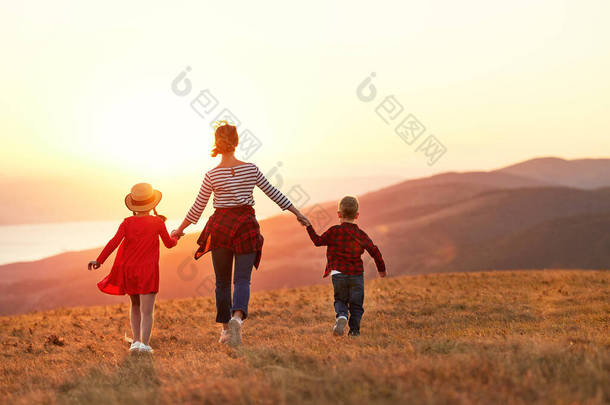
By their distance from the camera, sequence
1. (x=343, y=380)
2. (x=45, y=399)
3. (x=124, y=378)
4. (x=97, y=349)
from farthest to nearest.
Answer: (x=97, y=349)
(x=124, y=378)
(x=45, y=399)
(x=343, y=380)

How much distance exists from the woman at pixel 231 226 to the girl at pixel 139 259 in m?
0.69

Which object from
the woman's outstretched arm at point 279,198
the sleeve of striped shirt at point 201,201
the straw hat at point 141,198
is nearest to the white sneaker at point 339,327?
the woman's outstretched arm at point 279,198

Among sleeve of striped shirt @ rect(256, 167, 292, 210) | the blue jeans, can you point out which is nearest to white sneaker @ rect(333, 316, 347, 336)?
the blue jeans

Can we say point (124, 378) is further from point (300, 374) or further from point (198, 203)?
point (198, 203)

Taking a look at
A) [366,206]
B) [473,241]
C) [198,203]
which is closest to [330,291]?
[198,203]

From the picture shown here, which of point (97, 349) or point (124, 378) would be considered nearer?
point (124, 378)

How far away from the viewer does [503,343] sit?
17.9ft

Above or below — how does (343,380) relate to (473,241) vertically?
below

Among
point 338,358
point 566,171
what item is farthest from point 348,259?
point 566,171

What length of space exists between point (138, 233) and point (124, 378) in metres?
2.32

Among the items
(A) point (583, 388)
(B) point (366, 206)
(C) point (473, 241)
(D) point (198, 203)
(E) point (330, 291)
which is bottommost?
(A) point (583, 388)

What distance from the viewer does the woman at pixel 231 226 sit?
6.96 meters

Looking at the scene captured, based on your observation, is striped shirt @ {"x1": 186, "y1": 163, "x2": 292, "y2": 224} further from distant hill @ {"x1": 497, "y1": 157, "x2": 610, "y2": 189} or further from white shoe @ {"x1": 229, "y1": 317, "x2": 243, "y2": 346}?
distant hill @ {"x1": 497, "y1": 157, "x2": 610, "y2": 189}

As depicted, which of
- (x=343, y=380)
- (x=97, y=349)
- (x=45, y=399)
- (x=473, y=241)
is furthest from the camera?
(x=473, y=241)
